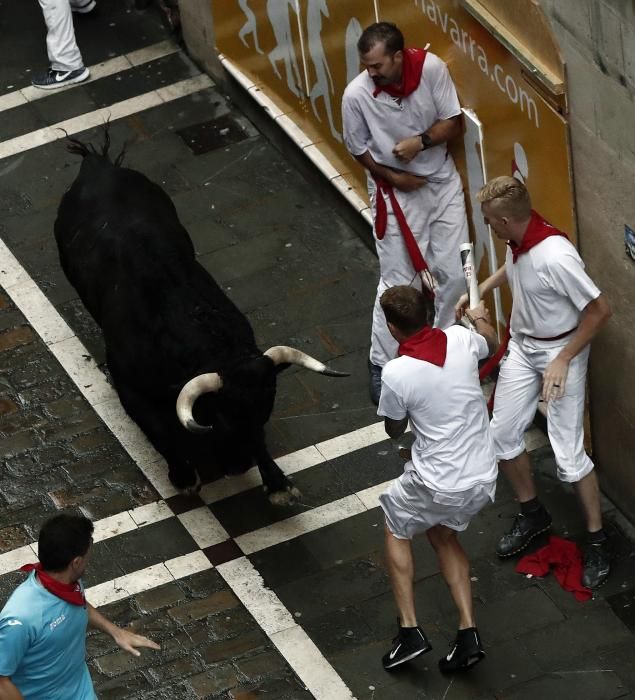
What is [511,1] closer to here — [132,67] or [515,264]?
[515,264]

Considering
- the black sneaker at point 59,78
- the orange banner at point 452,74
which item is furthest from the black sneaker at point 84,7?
the orange banner at point 452,74

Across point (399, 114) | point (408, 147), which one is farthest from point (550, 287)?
point (399, 114)

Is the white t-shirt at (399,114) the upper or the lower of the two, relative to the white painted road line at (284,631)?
upper

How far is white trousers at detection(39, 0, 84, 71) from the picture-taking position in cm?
1478

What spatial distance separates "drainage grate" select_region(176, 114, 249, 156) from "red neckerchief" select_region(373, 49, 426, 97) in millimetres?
4000

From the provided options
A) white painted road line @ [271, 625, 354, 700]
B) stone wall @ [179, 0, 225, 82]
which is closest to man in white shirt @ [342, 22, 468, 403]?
white painted road line @ [271, 625, 354, 700]

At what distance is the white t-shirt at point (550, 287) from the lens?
28.9 ft

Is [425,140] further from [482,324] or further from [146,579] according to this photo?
[146,579]

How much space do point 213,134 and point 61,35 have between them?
1823 millimetres

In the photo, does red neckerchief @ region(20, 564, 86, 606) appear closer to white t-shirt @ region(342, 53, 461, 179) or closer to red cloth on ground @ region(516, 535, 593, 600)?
red cloth on ground @ region(516, 535, 593, 600)

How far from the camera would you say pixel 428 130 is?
10367mm

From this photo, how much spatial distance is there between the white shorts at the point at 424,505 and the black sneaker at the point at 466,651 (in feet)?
1.97

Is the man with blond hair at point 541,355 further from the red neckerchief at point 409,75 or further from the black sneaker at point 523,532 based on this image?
the red neckerchief at point 409,75

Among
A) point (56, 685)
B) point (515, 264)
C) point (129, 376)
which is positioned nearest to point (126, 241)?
point (129, 376)
